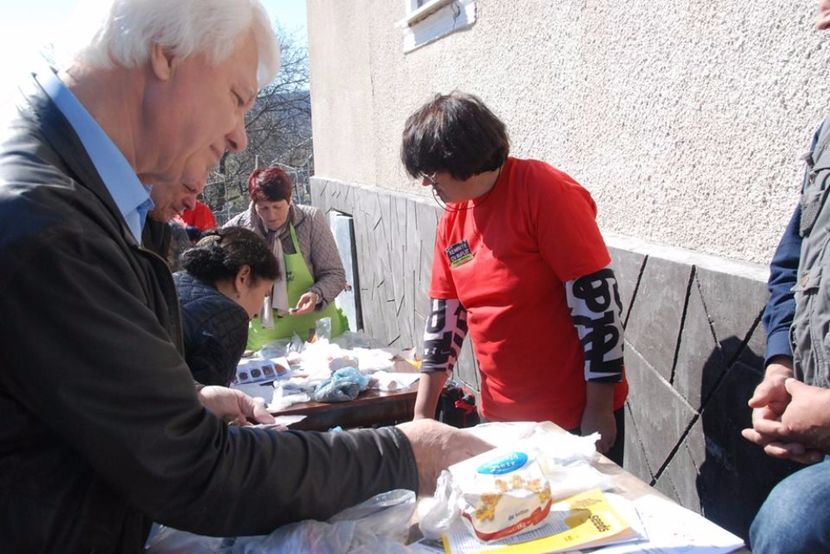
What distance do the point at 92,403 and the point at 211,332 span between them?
1560mm

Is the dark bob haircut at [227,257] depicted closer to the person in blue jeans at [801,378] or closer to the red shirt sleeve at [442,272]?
the red shirt sleeve at [442,272]

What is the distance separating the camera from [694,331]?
7.59 ft

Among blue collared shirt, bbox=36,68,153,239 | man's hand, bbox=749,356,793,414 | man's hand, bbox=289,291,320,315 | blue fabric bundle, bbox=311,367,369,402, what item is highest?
blue collared shirt, bbox=36,68,153,239

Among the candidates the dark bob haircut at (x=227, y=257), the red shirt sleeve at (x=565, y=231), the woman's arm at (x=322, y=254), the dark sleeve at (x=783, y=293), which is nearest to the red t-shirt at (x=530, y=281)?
the red shirt sleeve at (x=565, y=231)

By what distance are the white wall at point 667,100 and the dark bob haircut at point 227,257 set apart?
57.0 inches

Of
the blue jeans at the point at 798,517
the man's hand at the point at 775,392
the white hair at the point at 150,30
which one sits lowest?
the blue jeans at the point at 798,517

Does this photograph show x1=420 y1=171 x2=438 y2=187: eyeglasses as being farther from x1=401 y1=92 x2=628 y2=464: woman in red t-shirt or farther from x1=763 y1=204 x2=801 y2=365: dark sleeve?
x1=763 y1=204 x2=801 y2=365: dark sleeve

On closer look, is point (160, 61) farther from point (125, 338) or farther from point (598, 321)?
point (598, 321)

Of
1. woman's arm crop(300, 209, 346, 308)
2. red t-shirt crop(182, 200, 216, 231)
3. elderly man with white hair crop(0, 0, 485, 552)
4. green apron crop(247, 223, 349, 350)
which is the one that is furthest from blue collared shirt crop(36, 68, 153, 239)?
red t-shirt crop(182, 200, 216, 231)

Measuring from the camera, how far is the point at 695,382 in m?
2.35

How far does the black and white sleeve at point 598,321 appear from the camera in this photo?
203 cm

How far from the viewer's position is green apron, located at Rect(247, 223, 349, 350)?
4285 millimetres

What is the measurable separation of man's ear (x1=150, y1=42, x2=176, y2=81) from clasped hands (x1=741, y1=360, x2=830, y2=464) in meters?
1.35

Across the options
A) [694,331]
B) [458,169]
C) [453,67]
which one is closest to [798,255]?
[694,331]
